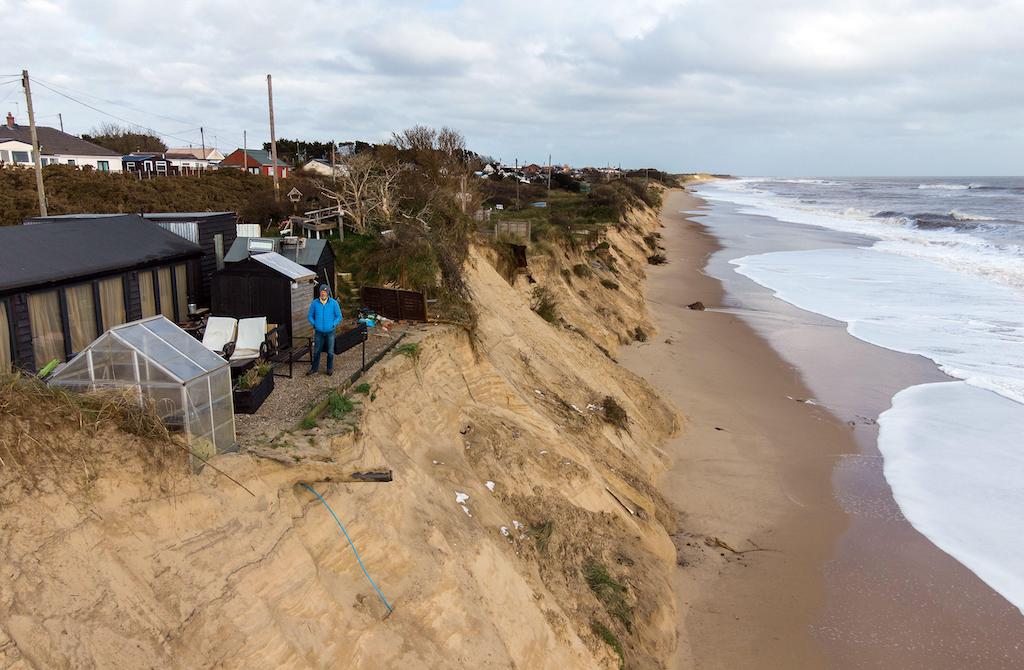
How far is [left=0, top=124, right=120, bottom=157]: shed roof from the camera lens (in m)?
45.4

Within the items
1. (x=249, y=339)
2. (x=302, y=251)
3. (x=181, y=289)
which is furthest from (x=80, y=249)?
(x=302, y=251)

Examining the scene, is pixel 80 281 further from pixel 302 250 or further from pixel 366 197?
pixel 366 197

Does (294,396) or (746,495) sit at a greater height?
(294,396)

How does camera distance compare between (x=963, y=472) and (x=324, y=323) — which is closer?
(x=324, y=323)

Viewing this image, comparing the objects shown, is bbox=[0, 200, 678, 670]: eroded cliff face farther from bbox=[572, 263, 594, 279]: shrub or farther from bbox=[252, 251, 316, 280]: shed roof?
bbox=[572, 263, 594, 279]: shrub

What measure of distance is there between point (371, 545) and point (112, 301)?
7.03 m

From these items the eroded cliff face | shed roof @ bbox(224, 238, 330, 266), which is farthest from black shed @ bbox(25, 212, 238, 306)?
the eroded cliff face

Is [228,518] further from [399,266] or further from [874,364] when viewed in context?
[874,364]

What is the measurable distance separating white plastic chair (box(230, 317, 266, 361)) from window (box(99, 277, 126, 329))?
2.21 meters

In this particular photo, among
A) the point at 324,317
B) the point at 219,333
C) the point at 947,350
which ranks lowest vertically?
the point at 947,350

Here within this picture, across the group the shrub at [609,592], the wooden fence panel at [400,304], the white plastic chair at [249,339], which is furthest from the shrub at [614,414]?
the white plastic chair at [249,339]

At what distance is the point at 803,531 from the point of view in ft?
42.4

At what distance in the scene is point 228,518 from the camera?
22.1 ft

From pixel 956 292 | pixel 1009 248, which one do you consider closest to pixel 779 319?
pixel 956 292
